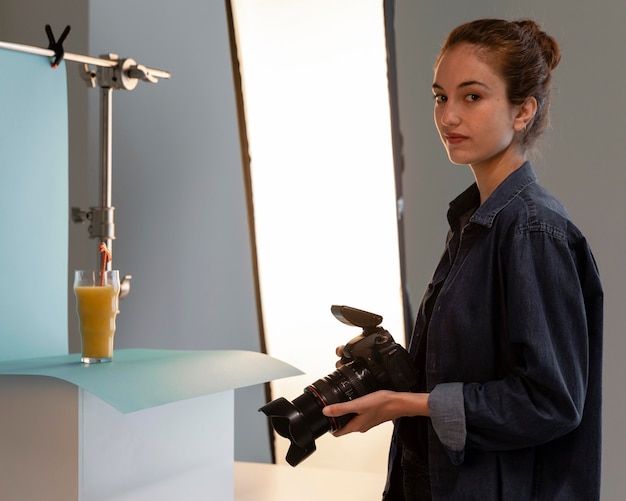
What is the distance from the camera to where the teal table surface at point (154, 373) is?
3.66ft

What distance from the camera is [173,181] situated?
2574 millimetres

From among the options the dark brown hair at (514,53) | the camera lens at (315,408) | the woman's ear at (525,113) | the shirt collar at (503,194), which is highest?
the dark brown hair at (514,53)

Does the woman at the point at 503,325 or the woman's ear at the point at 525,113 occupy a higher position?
the woman's ear at the point at 525,113

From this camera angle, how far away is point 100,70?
77.4 inches

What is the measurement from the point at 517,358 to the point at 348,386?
22 centimetres

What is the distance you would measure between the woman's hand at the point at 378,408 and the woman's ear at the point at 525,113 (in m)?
0.34

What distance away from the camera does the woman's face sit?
3.12 feet

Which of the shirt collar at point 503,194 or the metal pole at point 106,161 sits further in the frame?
the metal pole at point 106,161

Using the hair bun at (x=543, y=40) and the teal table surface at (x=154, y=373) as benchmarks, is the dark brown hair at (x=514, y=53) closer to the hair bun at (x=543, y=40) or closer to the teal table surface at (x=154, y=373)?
the hair bun at (x=543, y=40)

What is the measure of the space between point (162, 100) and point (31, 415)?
155 cm

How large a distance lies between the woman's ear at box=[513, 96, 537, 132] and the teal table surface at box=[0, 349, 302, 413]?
0.61m

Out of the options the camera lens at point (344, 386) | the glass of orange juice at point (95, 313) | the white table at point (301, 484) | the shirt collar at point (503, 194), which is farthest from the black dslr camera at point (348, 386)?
the white table at point (301, 484)

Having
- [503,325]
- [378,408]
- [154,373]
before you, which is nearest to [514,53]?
[503,325]

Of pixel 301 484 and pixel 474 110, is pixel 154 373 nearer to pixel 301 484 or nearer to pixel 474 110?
pixel 474 110
